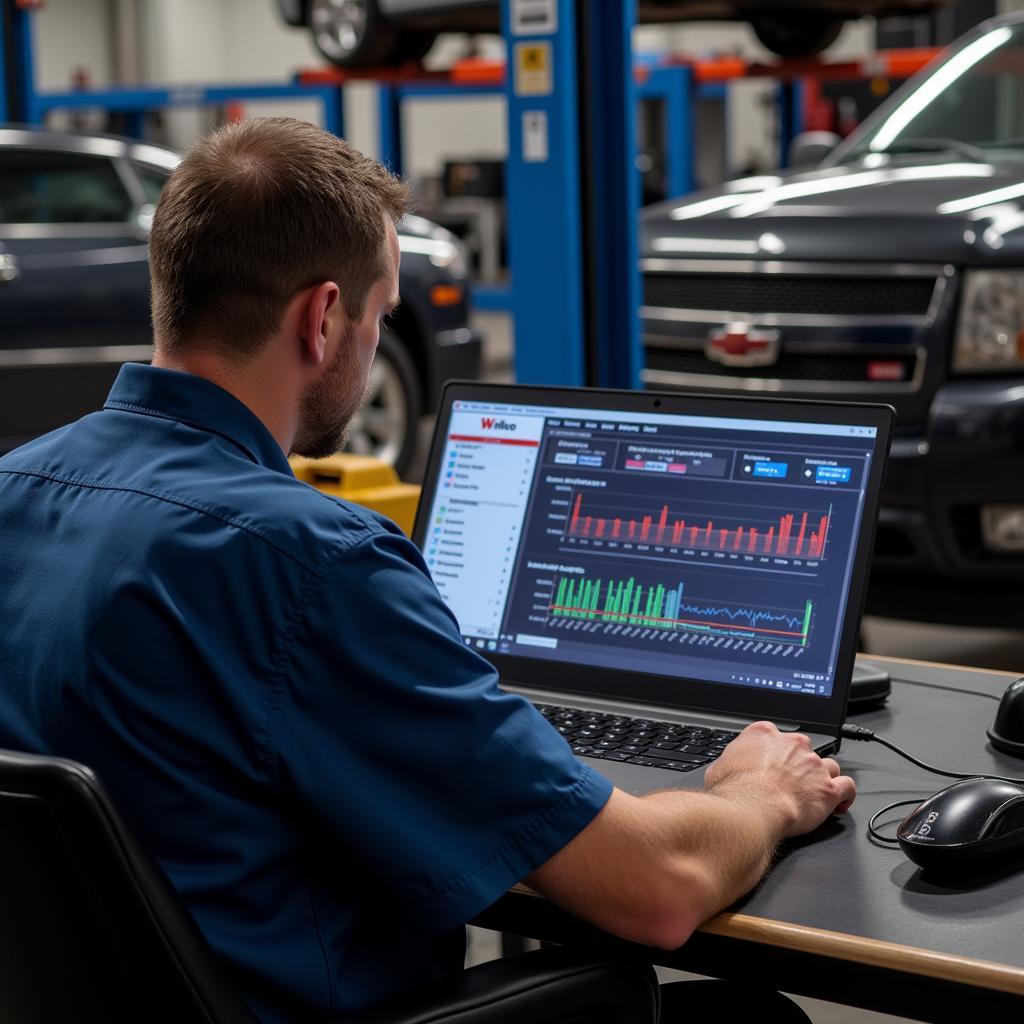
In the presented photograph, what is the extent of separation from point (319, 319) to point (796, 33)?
29.1ft

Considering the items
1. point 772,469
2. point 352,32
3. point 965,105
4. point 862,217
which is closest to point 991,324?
point 862,217

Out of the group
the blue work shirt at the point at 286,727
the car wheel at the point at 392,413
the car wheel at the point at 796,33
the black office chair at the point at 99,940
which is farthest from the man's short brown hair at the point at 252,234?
the car wheel at the point at 796,33

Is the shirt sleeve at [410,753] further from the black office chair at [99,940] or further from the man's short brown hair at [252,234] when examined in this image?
the man's short brown hair at [252,234]

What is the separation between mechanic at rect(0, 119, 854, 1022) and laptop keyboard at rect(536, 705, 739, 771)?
32 cm

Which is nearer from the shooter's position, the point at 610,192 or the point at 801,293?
the point at 801,293

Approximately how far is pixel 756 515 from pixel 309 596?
0.78 metres

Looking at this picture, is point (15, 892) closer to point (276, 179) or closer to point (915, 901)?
point (276, 179)

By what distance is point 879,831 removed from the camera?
1688 millimetres

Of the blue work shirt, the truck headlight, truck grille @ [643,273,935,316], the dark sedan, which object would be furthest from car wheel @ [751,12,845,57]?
the blue work shirt

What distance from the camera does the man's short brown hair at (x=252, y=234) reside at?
1.45 meters

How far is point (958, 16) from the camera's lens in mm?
15602

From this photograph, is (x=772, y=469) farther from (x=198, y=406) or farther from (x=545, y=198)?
(x=545, y=198)

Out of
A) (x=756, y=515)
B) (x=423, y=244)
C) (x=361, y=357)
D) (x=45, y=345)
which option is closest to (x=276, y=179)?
(x=361, y=357)

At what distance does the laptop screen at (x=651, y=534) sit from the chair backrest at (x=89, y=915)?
833mm
